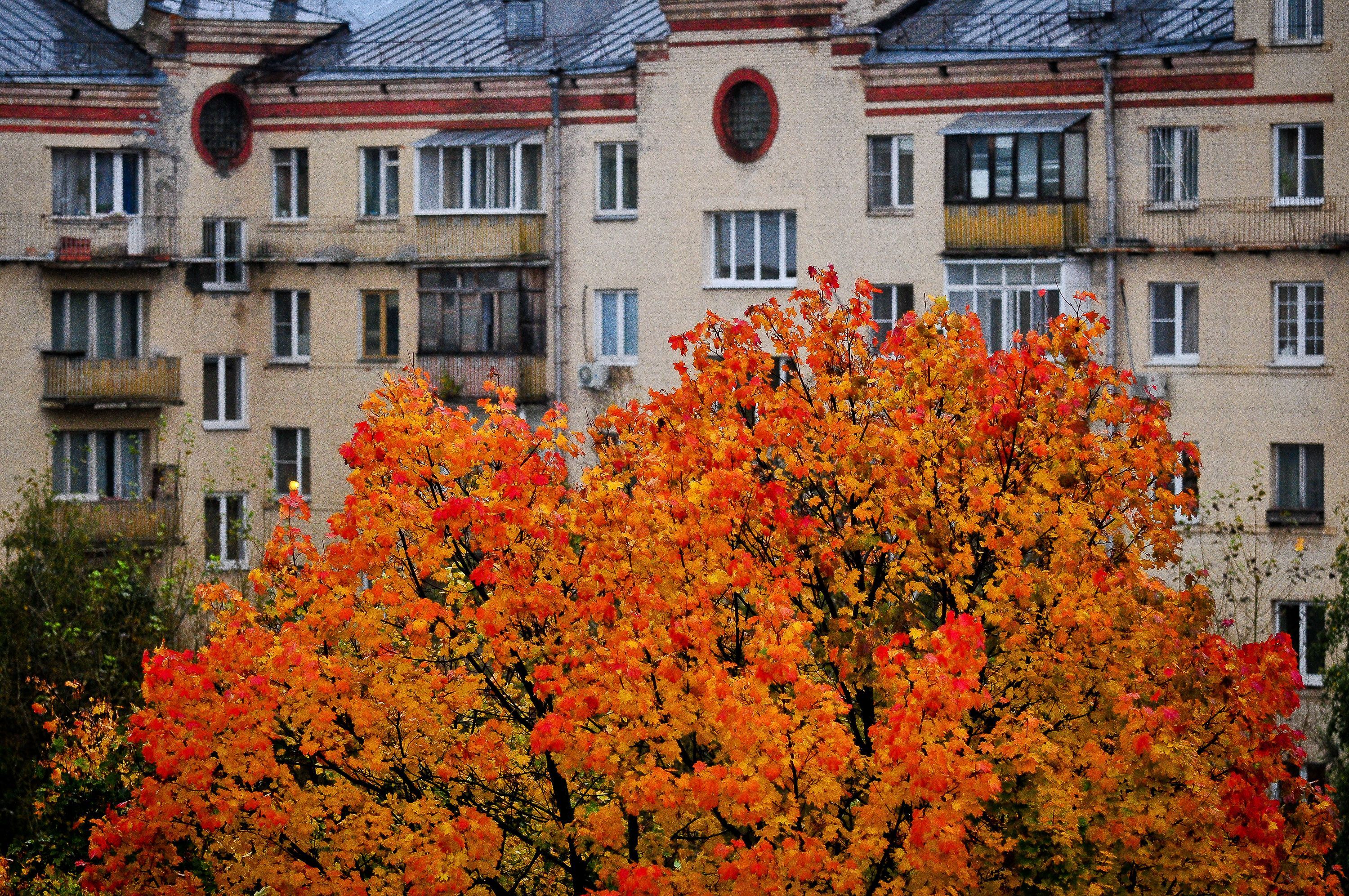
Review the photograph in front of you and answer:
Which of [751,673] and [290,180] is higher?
[290,180]

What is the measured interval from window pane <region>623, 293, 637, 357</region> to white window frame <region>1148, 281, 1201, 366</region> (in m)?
11.0

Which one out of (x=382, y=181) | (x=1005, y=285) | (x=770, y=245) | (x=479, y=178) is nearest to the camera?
(x=1005, y=285)

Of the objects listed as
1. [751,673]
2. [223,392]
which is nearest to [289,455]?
[223,392]

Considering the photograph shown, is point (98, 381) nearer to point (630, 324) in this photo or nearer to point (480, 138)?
point (480, 138)

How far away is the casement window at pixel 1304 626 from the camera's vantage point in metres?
35.2

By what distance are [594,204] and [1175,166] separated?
1235 cm

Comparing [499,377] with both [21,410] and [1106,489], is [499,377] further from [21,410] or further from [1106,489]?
[1106,489]

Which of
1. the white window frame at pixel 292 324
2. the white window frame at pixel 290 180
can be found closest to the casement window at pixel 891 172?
the white window frame at pixel 290 180

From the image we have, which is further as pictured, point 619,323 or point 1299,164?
point 619,323

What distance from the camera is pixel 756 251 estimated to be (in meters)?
39.2

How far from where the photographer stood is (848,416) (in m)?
20.2

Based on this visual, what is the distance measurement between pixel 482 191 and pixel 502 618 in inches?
961

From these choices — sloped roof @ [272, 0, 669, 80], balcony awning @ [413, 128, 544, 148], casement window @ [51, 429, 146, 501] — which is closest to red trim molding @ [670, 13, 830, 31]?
sloped roof @ [272, 0, 669, 80]

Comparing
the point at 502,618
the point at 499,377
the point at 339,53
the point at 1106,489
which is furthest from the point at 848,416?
the point at 339,53
